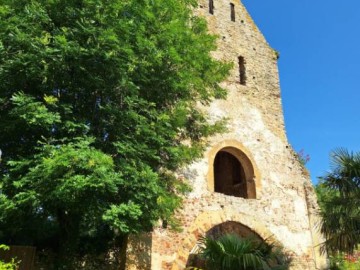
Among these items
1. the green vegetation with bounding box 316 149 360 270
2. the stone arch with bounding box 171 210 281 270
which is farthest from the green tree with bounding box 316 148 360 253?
the stone arch with bounding box 171 210 281 270

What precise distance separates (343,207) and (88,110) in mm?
6697

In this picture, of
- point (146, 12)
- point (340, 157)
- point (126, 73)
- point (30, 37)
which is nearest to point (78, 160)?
point (126, 73)

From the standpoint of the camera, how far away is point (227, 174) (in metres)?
15.2

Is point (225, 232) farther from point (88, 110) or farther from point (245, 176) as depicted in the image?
point (88, 110)

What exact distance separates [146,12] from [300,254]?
8873mm

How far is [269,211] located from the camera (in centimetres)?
1216

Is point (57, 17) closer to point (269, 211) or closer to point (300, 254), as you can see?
point (269, 211)

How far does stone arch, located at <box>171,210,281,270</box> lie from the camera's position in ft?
32.1

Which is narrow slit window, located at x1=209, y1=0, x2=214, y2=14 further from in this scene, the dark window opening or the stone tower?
the dark window opening

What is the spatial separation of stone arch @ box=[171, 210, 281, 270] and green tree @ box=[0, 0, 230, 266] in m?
2.05

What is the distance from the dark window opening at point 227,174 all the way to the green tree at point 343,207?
16.0 ft

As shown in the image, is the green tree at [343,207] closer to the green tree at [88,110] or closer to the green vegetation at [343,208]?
the green vegetation at [343,208]

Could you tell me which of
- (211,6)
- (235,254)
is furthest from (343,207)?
(211,6)

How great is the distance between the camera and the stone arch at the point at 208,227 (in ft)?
32.1
